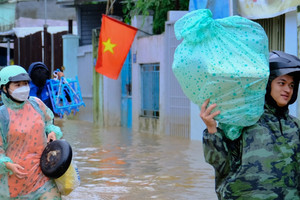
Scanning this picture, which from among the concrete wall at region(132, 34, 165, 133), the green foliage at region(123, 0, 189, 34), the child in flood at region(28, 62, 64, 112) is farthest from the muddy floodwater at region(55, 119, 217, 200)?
the green foliage at region(123, 0, 189, 34)

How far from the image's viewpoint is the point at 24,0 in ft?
113

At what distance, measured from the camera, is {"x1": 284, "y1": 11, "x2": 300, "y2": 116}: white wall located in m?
10.4

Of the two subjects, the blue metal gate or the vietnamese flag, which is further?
the blue metal gate

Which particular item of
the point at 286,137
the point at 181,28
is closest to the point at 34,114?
the point at 181,28

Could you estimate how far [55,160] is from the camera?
14.6 ft

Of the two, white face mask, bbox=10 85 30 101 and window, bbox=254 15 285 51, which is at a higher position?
window, bbox=254 15 285 51

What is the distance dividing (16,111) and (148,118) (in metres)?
11.7

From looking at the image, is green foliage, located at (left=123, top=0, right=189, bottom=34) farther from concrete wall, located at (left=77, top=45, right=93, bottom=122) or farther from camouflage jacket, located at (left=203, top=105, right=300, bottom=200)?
camouflage jacket, located at (left=203, top=105, right=300, bottom=200)

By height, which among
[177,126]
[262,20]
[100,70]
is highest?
[262,20]

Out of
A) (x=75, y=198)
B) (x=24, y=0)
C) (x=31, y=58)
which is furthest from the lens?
(x=24, y=0)

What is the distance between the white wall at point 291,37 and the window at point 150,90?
5.47 metres

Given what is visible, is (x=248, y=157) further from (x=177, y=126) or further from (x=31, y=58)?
(x=31, y=58)

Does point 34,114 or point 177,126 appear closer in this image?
point 34,114

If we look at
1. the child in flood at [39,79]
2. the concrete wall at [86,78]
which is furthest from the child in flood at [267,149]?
the concrete wall at [86,78]
